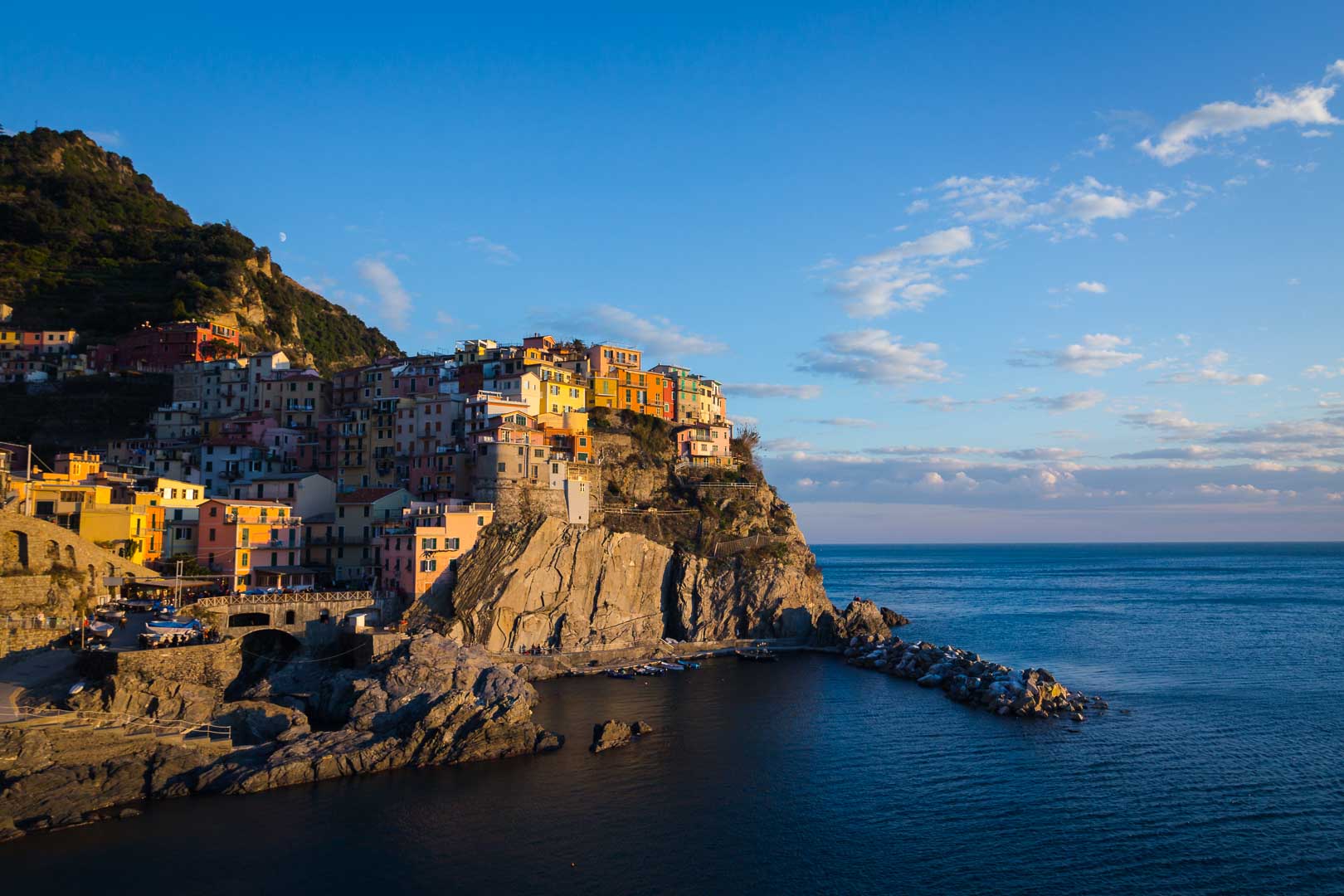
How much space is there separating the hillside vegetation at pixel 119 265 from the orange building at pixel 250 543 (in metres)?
43.6

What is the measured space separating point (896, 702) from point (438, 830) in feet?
108

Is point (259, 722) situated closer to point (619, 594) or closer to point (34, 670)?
point (34, 670)

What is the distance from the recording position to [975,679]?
2362 inches

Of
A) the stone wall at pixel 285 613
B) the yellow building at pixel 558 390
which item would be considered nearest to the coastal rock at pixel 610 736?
the stone wall at pixel 285 613

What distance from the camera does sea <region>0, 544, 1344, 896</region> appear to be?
104 ft

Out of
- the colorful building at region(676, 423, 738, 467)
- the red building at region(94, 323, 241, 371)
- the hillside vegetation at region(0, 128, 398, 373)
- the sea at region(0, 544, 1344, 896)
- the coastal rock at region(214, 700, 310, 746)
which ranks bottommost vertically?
the sea at region(0, 544, 1344, 896)

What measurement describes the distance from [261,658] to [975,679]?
4419 centimetres

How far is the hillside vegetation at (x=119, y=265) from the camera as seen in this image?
347 ft

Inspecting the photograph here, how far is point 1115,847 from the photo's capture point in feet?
112

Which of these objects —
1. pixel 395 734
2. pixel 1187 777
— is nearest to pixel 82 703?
pixel 395 734

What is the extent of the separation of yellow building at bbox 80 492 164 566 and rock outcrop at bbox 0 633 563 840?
1768 centimetres

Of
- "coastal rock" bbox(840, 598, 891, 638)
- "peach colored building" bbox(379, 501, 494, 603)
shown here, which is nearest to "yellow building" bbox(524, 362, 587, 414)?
"peach colored building" bbox(379, 501, 494, 603)

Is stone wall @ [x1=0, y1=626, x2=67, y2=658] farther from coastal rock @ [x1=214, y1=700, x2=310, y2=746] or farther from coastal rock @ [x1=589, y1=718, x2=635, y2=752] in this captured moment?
coastal rock @ [x1=589, y1=718, x2=635, y2=752]

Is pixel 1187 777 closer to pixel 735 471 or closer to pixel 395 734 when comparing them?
pixel 395 734
